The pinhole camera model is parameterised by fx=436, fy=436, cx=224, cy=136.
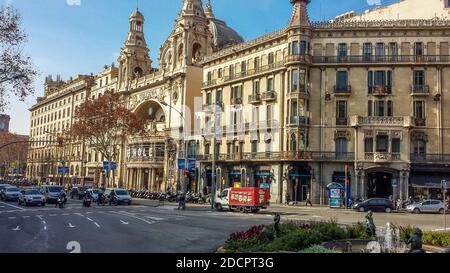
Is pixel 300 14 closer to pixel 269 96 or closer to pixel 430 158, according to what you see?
pixel 269 96

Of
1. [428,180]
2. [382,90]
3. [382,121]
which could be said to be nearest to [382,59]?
[382,90]

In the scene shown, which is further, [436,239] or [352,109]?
[352,109]

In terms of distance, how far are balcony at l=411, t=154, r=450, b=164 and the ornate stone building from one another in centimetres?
10

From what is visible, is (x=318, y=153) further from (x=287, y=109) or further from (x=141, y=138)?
(x=141, y=138)

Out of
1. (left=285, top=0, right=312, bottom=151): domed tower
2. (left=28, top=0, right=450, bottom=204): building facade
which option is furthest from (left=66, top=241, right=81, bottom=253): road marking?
(left=285, top=0, right=312, bottom=151): domed tower

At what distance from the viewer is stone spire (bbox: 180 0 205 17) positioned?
220 ft

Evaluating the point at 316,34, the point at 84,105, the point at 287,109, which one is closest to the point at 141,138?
the point at 84,105

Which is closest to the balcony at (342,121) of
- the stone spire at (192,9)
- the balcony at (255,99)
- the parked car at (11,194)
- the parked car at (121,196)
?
the balcony at (255,99)

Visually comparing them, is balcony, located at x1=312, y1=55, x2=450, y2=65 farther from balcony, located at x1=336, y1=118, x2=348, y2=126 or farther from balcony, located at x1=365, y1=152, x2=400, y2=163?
balcony, located at x1=365, y1=152, x2=400, y2=163

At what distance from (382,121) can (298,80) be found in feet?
33.9

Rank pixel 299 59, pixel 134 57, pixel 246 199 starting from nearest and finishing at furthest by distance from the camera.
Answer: pixel 246 199 → pixel 299 59 → pixel 134 57

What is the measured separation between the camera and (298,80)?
165 ft

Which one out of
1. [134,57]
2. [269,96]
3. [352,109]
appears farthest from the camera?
[134,57]

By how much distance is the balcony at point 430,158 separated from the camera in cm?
4606
